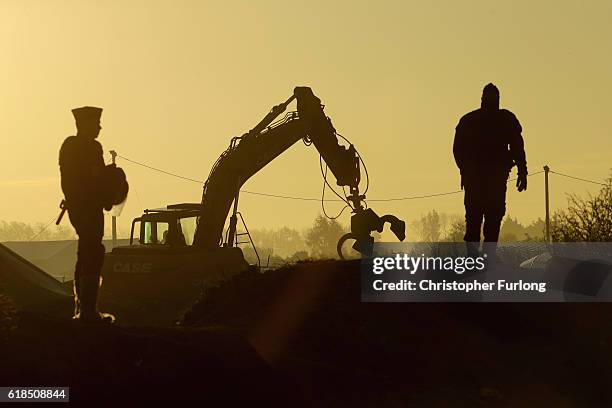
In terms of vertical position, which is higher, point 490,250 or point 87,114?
point 87,114

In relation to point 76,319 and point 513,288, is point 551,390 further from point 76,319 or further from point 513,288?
point 76,319

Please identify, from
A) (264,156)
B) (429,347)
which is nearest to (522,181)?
(429,347)

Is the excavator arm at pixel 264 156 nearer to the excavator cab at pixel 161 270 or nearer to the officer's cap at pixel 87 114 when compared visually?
the excavator cab at pixel 161 270

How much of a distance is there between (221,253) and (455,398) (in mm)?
25233

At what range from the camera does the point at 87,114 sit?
49.9ft

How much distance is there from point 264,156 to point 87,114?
78.1 ft

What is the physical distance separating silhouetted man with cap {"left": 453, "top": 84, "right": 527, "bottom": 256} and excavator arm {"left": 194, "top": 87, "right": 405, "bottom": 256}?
1522 centimetres

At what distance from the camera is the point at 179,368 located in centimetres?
1377

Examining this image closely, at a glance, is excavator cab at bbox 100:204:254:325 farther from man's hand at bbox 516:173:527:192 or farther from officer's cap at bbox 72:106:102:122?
officer's cap at bbox 72:106:102:122

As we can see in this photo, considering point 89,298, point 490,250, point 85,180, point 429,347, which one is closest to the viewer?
point 85,180

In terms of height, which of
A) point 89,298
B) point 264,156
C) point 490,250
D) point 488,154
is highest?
point 264,156

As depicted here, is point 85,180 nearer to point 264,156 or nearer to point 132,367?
point 132,367

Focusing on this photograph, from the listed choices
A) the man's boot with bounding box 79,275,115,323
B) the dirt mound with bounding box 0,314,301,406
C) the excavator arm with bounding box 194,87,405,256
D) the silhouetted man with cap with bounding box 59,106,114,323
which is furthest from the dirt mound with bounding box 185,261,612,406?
the excavator arm with bounding box 194,87,405,256

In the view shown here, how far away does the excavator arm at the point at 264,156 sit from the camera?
118ft
